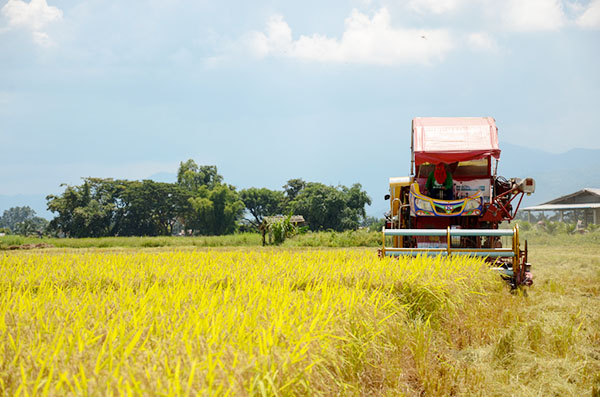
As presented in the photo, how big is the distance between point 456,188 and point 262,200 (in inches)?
2741

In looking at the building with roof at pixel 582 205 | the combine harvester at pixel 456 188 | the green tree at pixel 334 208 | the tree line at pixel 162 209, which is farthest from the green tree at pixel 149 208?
the combine harvester at pixel 456 188

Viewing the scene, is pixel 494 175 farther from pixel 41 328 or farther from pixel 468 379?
pixel 41 328

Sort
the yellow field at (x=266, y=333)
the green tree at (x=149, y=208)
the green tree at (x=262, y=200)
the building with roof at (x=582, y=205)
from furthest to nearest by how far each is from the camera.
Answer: the green tree at (x=262, y=200), the green tree at (x=149, y=208), the building with roof at (x=582, y=205), the yellow field at (x=266, y=333)

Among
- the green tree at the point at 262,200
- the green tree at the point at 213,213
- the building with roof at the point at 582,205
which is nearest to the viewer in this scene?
the building with roof at the point at 582,205

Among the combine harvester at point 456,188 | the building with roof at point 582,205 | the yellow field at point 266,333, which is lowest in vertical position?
the yellow field at point 266,333

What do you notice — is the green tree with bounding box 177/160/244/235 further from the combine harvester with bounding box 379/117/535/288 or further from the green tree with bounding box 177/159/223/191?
the combine harvester with bounding box 379/117/535/288

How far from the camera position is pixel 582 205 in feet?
128

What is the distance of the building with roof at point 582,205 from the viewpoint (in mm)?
38250

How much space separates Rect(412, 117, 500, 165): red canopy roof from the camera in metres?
8.91

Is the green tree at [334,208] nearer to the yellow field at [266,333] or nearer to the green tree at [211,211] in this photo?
the green tree at [211,211]

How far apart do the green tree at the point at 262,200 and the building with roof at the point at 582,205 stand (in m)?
43.0

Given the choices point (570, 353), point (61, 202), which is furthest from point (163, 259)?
point (61, 202)

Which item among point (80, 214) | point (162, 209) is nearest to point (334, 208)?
point (162, 209)

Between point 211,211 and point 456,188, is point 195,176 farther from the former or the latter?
point 456,188
